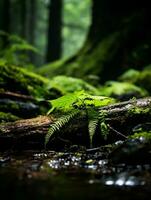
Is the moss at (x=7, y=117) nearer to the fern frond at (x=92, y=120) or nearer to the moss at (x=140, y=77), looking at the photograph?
the fern frond at (x=92, y=120)

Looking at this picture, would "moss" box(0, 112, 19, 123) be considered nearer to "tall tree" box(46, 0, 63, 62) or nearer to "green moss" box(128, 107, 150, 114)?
"green moss" box(128, 107, 150, 114)

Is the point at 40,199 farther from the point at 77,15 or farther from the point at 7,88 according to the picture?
the point at 77,15

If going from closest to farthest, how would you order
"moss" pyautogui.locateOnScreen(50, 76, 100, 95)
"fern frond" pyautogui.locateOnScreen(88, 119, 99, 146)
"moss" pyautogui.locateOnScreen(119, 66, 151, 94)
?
1. "fern frond" pyautogui.locateOnScreen(88, 119, 99, 146)
2. "moss" pyautogui.locateOnScreen(50, 76, 100, 95)
3. "moss" pyautogui.locateOnScreen(119, 66, 151, 94)

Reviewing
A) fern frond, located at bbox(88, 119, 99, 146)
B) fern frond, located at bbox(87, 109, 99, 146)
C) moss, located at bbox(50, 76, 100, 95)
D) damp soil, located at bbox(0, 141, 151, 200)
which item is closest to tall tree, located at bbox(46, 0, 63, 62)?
moss, located at bbox(50, 76, 100, 95)

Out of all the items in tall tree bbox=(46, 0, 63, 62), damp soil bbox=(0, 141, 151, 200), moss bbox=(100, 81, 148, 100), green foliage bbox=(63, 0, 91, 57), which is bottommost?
damp soil bbox=(0, 141, 151, 200)

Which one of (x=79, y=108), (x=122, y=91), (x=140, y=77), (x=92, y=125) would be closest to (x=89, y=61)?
(x=140, y=77)

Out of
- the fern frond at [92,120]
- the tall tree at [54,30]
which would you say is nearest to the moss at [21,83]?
the fern frond at [92,120]
